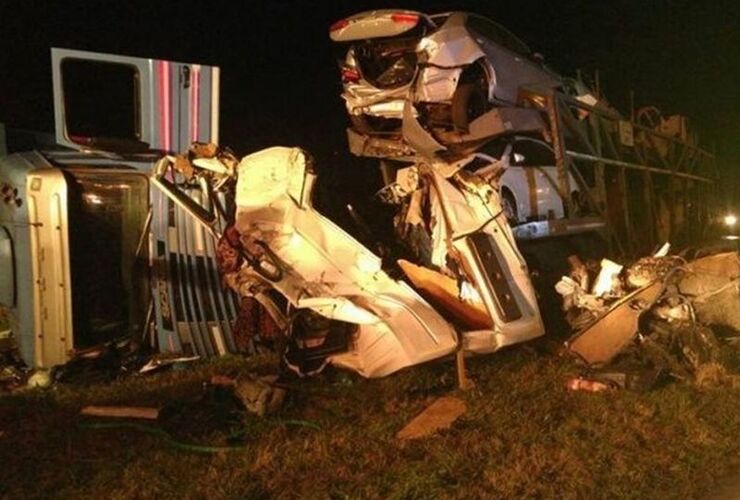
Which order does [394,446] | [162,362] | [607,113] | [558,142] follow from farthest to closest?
1. [607,113]
2. [558,142]
3. [162,362]
4. [394,446]

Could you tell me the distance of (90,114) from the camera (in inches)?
566

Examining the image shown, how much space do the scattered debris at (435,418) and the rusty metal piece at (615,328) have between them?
5.33 ft

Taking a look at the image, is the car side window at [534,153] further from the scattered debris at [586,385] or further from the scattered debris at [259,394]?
the scattered debris at [259,394]

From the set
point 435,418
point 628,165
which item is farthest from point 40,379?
point 628,165

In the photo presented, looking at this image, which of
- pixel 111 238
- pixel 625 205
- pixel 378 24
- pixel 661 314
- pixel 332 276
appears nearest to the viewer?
pixel 332 276

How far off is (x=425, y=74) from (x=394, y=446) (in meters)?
3.87

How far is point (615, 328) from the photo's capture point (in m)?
6.50

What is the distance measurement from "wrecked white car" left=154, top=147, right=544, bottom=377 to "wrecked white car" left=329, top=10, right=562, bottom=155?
0.94 m

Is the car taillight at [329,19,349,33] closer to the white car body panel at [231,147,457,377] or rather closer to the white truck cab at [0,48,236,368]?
the white truck cab at [0,48,236,368]

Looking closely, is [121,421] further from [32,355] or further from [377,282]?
[377,282]

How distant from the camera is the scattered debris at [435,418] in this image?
16.6ft

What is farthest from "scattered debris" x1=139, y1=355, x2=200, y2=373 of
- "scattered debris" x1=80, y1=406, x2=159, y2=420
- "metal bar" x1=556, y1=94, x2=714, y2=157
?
"metal bar" x1=556, y1=94, x2=714, y2=157

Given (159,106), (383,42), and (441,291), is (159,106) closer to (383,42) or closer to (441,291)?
(383,42)

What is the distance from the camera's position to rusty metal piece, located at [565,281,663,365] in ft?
21.1
